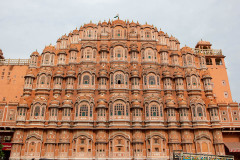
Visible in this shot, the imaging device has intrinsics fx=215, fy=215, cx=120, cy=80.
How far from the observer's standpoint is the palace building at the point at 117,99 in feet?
107

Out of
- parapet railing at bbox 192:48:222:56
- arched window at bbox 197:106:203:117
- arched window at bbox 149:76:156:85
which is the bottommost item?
arched window at bbox 197:106:203:117

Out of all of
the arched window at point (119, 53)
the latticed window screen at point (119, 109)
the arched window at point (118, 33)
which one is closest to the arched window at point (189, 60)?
the arched window at point (119, 53)

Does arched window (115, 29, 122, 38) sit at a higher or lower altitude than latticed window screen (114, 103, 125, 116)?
higher

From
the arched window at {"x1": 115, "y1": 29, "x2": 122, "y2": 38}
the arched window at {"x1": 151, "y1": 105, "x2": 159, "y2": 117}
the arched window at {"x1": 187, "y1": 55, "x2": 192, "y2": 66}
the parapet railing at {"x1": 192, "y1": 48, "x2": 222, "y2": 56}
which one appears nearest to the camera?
the arched window at {"x1": 151, "y1": 105, "x2": 159, "y2": 117}

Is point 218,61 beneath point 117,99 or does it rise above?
above

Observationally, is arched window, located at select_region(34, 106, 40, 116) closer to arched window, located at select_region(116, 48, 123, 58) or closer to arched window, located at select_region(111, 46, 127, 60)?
arched window, located at select_region(111, 46, 127, 60)

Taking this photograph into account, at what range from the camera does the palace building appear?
107 ft

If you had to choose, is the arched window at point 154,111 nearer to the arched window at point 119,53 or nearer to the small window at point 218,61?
the arched window at point 119,53

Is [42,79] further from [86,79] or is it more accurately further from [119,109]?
[119,109]

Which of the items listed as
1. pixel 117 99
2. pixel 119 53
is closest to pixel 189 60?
pixel 119 53

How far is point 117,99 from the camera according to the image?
34.4 m

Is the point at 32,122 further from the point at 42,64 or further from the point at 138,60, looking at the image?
the point at 138,60

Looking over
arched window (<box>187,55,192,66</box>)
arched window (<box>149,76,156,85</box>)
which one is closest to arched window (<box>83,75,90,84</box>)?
arched window (<box>149,76,156,85</box>)

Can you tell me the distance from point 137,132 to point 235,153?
16.9m
